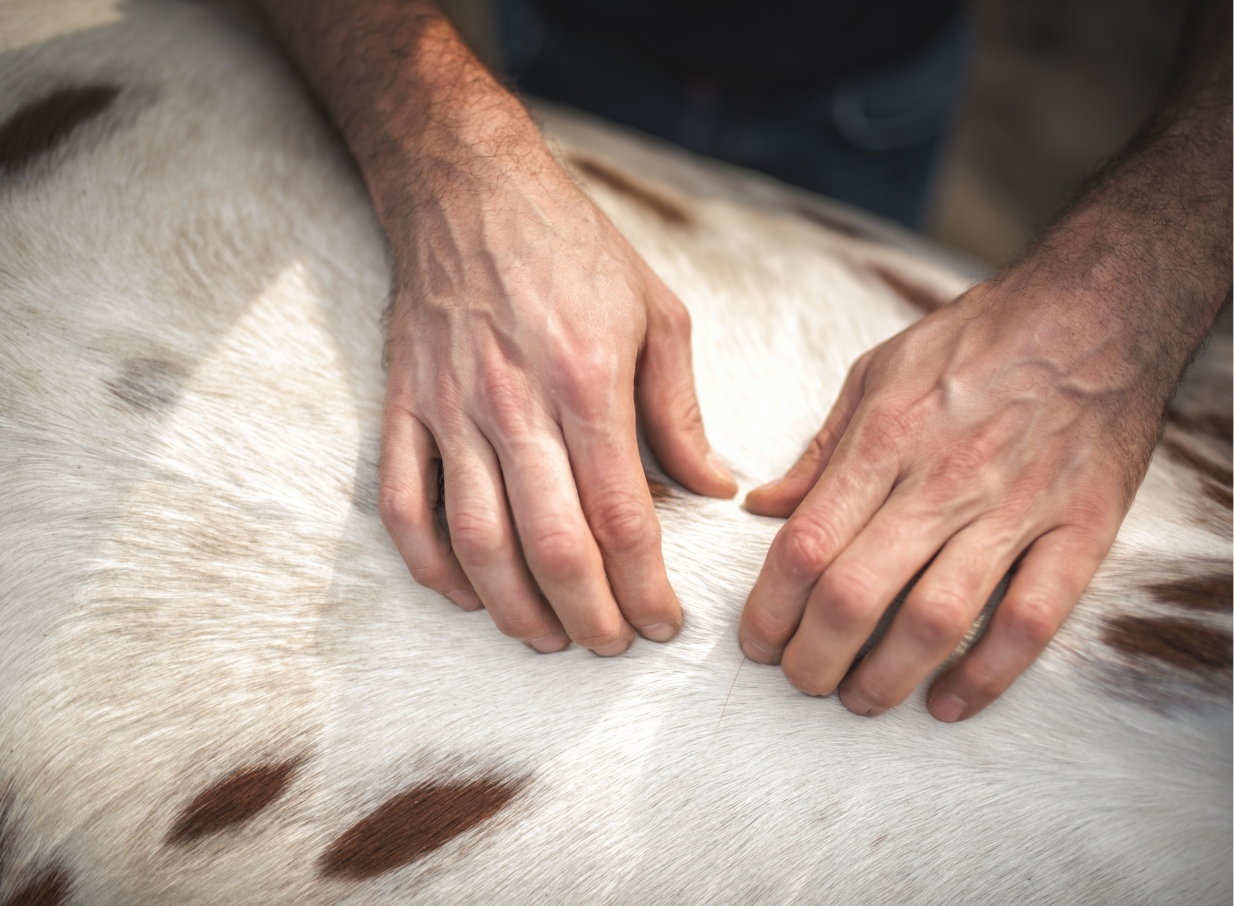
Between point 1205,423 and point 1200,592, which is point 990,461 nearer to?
point 1200,592

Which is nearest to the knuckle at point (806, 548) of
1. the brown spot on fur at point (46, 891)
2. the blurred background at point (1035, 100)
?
the brown spot on fur at point (46, 891)

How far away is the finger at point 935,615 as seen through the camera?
2.04 feet

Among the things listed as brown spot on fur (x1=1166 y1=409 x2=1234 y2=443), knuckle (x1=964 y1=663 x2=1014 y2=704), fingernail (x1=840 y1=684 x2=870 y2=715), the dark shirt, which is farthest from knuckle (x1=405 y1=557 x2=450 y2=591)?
the dark shirt

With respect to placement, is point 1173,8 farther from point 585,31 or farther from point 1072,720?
point 1072,720

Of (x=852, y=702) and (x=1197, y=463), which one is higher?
(x=1197, y=463)

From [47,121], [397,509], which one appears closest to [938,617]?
[397,509]

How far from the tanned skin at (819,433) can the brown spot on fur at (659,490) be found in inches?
1.0

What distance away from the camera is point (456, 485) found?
685 mm

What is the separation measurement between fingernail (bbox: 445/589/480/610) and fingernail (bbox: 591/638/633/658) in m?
0.14

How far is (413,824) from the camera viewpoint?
641 mm

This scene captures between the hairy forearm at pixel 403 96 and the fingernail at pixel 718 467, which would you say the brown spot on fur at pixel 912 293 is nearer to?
the fingernail at pixel 718 467

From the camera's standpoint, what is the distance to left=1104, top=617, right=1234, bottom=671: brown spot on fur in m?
0.67

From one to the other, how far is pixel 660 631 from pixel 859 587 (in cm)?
20

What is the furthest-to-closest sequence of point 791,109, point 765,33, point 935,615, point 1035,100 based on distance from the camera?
point 1035,100 → point 791,109 → point 765,33 → point 935,615
